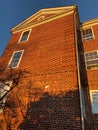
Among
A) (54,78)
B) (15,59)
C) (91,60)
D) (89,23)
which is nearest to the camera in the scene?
(54,78)

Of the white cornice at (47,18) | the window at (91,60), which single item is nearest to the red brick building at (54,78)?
the window at (91,60)

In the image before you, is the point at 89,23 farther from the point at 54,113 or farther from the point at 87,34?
the point at 54,113

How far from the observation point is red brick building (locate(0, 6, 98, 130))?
6.82m

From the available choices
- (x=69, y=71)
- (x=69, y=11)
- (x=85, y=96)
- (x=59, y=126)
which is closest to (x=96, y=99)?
(x=85, y=96)

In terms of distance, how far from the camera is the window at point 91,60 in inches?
381

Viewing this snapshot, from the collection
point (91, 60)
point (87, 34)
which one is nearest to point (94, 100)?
point (91, 60)

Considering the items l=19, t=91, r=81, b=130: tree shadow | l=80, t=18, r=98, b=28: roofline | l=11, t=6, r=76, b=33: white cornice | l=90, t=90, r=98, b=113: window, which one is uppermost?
l=11, t=6, r=76, b=33: white cornice

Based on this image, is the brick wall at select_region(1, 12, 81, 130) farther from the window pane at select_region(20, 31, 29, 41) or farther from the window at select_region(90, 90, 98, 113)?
the window pane at select_region(20, 31, 29, 41)

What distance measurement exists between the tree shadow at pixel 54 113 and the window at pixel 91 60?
11.2 ft

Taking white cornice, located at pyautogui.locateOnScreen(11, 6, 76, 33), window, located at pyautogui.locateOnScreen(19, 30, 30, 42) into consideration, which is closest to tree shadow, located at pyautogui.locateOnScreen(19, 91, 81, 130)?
window, located at pyautogui.locateOnScreen(19, 30, 30, 42)

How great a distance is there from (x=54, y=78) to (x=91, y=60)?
11.8 ft

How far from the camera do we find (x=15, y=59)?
38.5 ft

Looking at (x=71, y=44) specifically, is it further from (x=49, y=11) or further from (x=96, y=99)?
(x=49, y=11)

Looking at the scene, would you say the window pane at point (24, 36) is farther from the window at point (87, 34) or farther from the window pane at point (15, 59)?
the window at point (87, 34)
